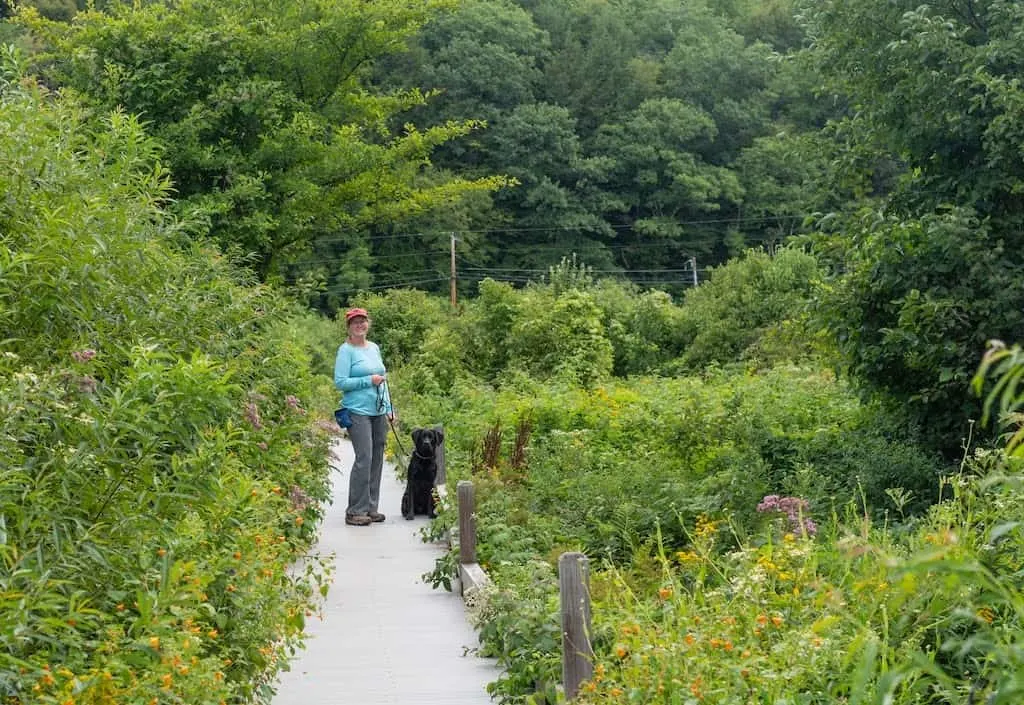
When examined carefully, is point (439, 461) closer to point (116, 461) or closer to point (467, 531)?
point (467, 531)

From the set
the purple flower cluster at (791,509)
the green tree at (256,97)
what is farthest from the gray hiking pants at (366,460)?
the purple flower cluster at (791,509)

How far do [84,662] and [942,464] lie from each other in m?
8.04

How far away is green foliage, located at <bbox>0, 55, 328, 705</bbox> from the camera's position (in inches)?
178

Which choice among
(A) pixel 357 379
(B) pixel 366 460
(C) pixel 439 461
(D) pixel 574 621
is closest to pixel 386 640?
(D) pixel 574 621

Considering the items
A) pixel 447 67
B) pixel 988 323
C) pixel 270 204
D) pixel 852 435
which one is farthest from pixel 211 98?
pixel 447 67

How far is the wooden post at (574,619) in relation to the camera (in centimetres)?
575

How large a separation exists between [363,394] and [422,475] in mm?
1240

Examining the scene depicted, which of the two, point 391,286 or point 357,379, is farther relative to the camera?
point 391,286

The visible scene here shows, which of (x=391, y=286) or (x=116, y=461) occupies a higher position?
(x=391, y=286)

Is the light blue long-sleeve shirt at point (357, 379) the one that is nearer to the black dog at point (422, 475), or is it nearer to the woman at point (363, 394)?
the woman at point (363, 394)

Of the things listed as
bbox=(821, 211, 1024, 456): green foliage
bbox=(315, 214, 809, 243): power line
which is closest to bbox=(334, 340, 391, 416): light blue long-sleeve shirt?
bbox=(821, 211, 1024, 456): green foliage

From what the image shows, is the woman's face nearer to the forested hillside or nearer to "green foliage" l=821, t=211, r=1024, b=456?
the forested hillside

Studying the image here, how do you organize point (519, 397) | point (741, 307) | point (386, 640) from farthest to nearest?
1. point (741, 307)
2. point (519, 397)
3. point (386, 640)

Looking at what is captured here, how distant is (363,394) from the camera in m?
11.9
